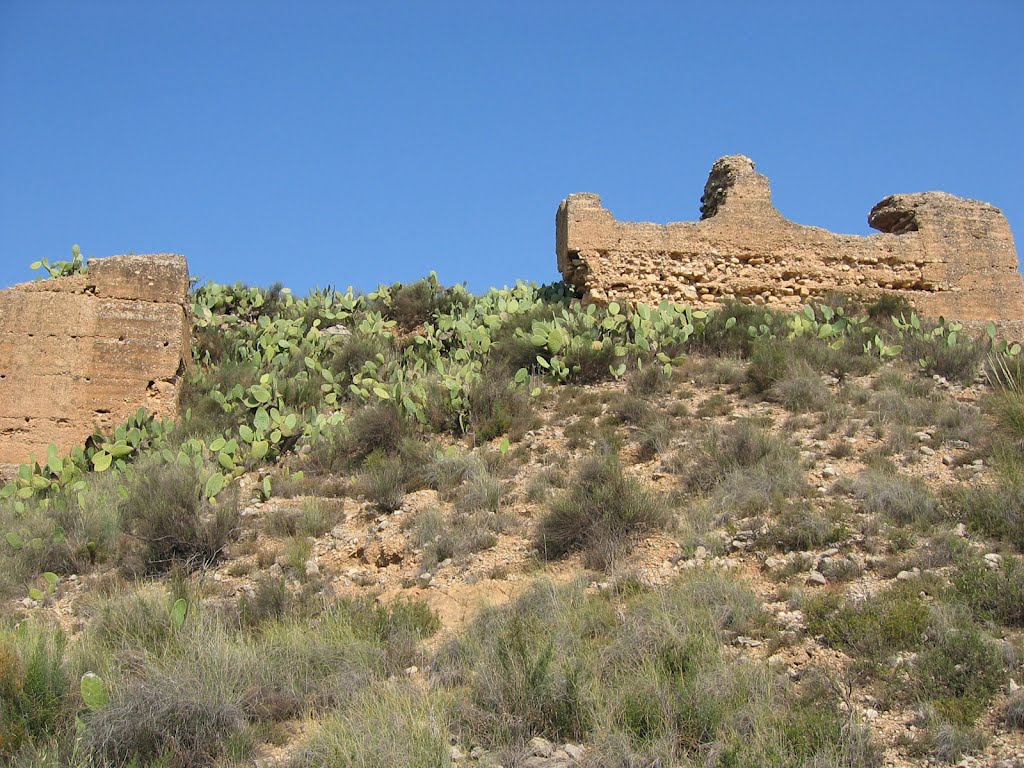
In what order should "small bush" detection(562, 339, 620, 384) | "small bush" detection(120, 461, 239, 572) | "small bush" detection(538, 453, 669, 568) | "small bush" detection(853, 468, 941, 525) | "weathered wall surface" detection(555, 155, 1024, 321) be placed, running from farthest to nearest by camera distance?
1. "weathered wall surface" detection(555, 155, 1024, 321)
2. "small bush" detection(562, 339, 620, 384)
3. "small bush" detection(120, 461, 239, 572)
4. "small bush" detection(538, 453, 669, 568)
5. "small bush" detection(853, 468, 941, 525)

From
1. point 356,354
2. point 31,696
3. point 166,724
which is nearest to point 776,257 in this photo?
point 356,354

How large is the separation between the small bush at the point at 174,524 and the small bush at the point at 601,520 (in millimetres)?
2636

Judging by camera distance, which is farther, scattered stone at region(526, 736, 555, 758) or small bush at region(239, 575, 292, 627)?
small bush at region(239, 575, 292, 627)

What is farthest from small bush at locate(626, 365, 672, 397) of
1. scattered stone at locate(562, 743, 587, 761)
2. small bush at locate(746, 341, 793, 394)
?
scattered stone at locate(562, 743, 587, 761)

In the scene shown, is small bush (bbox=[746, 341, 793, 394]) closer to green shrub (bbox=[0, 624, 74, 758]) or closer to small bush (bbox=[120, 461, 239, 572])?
small bush (bbox=[120, 461, 239, 572])

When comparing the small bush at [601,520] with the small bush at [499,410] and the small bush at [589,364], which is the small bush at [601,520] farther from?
the small bush at [589,364]

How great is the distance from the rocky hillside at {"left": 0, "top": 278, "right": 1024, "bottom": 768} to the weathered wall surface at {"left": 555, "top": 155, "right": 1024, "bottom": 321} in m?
0.54

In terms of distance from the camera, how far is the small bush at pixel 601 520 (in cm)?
746

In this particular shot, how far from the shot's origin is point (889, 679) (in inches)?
212

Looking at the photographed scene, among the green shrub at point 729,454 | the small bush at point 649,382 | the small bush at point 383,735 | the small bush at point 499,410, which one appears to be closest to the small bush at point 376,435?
the small bush at point 499,410

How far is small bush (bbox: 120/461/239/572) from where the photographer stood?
7965 millimetres

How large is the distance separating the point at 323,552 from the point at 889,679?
14.6 ft

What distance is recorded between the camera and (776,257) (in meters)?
13.4

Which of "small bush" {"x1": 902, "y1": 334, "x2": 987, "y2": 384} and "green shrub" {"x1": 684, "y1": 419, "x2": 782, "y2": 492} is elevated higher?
"small bush" {"x1": 902, "y1": 334, "x2": 987, "y2": 384}
